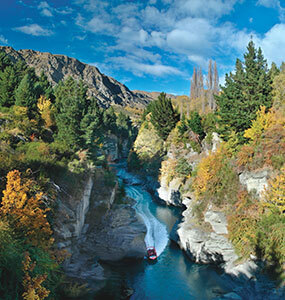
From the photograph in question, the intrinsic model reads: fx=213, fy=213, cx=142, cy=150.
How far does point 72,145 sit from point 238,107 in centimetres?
2155

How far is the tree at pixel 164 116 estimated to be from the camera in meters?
53.2

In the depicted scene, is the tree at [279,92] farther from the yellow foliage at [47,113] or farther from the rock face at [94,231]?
the yellow foliage at [47,113]

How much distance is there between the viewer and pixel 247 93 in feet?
90.6

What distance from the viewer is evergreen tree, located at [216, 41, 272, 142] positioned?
2669 centimetres

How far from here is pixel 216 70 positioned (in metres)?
60.4

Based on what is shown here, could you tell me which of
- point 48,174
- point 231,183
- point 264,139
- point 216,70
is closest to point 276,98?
point 264,139

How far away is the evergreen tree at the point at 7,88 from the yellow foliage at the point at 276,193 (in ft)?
113

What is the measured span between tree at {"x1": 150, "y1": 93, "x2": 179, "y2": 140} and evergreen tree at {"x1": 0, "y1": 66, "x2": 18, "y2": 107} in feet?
105

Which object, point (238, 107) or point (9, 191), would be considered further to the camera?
point (238, 107)

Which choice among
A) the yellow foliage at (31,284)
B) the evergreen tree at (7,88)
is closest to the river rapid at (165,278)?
the yellow foliage at (31,284)

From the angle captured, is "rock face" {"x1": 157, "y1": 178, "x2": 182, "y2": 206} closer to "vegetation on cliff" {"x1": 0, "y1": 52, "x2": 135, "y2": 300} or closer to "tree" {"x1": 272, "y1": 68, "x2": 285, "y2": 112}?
"vegetation on cliff" {"x1": 0, "y1": 52, "x2": 135, "y2": 300}

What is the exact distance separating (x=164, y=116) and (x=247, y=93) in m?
27.1

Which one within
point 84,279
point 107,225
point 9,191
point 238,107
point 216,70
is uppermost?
point 216,70

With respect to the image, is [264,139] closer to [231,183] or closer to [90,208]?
[231,183]
